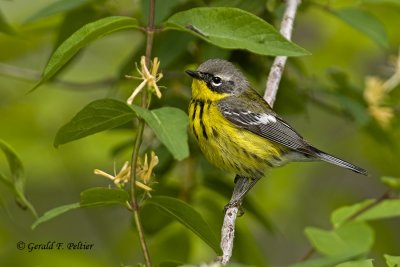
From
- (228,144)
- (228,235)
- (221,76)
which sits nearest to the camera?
(228,235)

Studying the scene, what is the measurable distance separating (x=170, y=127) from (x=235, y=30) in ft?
2.32

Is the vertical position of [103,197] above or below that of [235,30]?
below

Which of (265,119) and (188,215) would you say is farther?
(265,119)

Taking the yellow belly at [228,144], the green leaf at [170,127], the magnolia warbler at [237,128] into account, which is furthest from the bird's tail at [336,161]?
the green leaf at [170,127]

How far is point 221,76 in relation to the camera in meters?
5.18

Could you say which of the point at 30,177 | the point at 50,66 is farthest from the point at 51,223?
the point at 50,66

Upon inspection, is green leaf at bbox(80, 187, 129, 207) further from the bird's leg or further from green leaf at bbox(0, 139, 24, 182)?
the bird's leg

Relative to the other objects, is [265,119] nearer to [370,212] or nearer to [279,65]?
[279,65]

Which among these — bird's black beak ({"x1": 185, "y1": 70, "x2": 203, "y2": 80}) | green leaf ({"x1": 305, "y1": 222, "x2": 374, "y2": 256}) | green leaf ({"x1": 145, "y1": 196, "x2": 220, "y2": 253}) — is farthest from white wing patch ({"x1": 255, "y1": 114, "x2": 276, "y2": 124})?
green leaf ({"x1": 145, "y1": 196, "x2": 220, "y2": 253})

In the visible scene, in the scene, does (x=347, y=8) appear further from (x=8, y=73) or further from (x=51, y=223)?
(x=51, y=223)

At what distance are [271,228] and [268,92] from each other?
1.06 m

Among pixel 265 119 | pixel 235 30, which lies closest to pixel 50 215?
pixel 235 30

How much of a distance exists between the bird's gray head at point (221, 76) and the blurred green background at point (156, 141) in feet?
0.34

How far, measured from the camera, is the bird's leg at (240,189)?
4.37 meters
